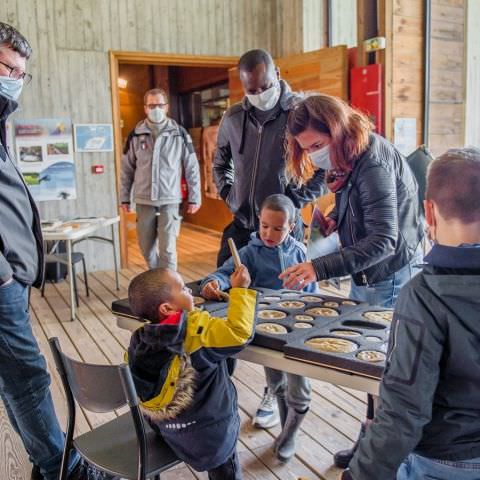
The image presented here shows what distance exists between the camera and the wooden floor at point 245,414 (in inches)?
89.4

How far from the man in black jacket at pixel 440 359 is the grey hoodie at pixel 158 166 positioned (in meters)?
4.00

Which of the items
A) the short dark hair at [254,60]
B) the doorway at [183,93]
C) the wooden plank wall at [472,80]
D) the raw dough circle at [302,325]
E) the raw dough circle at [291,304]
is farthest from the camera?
the doorway at [183,93]

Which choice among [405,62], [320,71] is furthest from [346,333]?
[320,71]

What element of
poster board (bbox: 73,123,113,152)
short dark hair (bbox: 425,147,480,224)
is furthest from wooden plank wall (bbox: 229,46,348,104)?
short dark hair (bbox: 425,147,480,224)

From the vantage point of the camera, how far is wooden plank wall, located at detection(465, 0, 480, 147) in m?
4.68

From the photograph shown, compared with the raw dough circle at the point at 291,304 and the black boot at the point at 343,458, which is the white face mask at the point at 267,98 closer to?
A: the raw dough circle at the point at 291,304

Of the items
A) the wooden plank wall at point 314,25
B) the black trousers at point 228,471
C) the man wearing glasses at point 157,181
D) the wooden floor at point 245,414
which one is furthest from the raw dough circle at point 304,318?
the wooden plank wall at point 314,25

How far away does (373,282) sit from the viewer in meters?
2.02

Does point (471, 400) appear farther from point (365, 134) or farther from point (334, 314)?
point (365, 134)

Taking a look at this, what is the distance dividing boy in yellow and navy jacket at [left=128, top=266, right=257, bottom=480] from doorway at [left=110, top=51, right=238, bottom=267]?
16.0ft

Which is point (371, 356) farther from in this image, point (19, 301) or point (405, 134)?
point (405, 134)

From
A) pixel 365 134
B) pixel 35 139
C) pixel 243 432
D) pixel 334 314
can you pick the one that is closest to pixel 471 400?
pixel 334 314

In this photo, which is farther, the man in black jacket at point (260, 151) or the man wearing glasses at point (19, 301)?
the man in black jacket at point (260, 151)

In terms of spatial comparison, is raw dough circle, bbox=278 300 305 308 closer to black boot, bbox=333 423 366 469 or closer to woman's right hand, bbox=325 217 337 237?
woman's right hand, bbox=325 217 337 237
